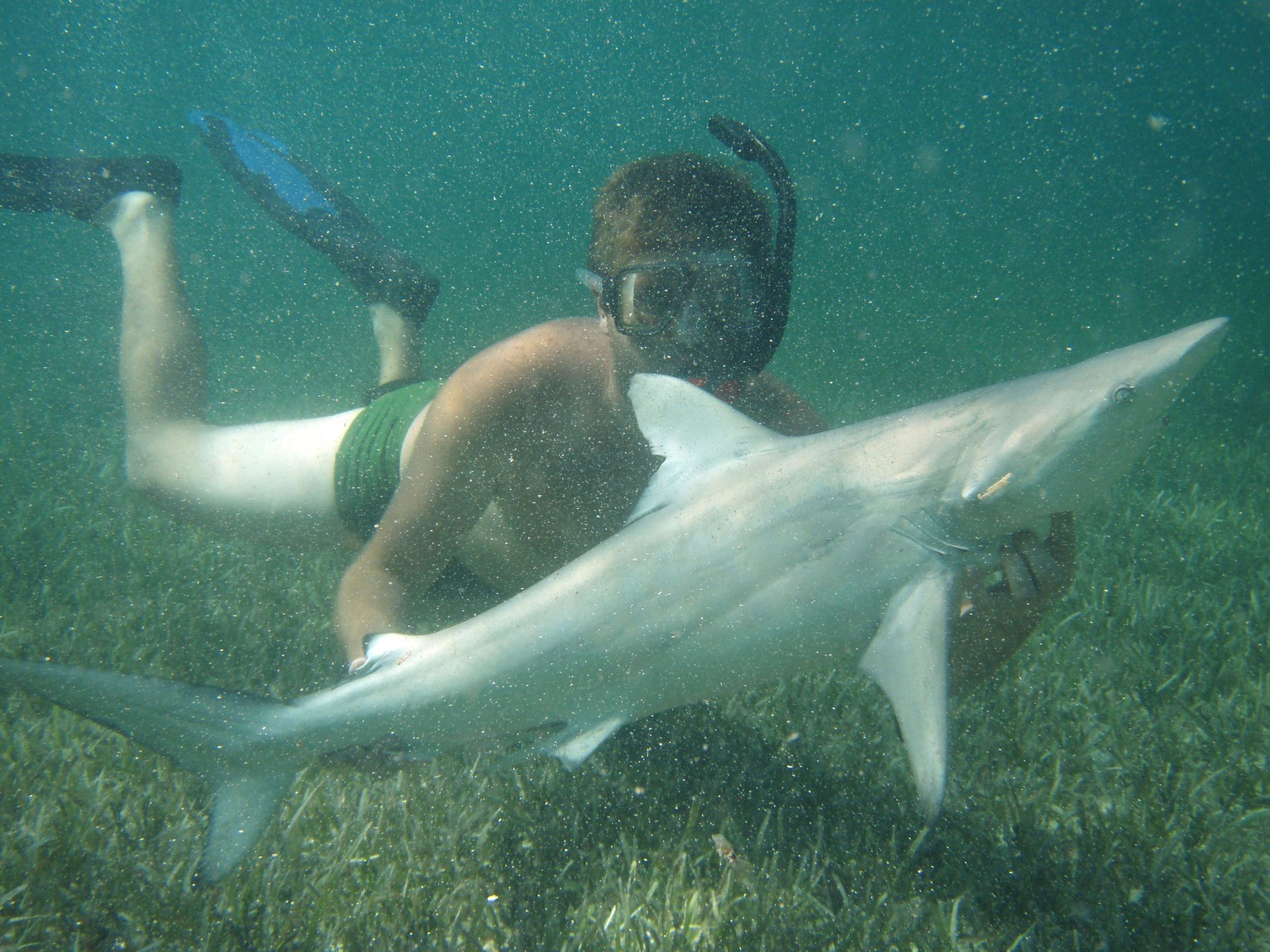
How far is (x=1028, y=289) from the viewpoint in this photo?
127 ft

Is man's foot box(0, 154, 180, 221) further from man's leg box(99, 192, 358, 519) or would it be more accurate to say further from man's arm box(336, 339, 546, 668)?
man's arm box(336, 339, 546, 668)

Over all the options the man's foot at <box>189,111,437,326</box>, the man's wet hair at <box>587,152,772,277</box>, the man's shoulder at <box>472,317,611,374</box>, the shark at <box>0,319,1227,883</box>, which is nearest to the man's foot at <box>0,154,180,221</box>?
the man's foot at <box>189,111,437,326</box>

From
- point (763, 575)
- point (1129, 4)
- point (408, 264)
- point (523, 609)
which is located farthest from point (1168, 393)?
point (1129, 4)

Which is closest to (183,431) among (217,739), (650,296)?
(217,739)

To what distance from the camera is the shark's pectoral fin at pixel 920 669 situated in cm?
177

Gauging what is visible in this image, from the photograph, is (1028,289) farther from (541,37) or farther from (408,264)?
(541,37)

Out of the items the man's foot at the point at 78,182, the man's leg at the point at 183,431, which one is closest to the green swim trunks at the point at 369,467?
the man's leg at the point at 183,431

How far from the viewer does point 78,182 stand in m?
5.58

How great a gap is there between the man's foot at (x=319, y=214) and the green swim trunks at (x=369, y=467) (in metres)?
2.57

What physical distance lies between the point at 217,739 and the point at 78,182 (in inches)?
230

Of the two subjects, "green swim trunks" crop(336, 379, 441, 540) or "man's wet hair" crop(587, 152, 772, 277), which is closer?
"man's wet hair" crop(587, 152, 772, 277)

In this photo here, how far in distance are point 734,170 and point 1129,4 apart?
2322 inches

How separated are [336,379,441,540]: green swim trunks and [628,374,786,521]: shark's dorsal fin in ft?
5.88

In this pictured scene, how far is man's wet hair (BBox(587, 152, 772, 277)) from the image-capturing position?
8.81 ft
